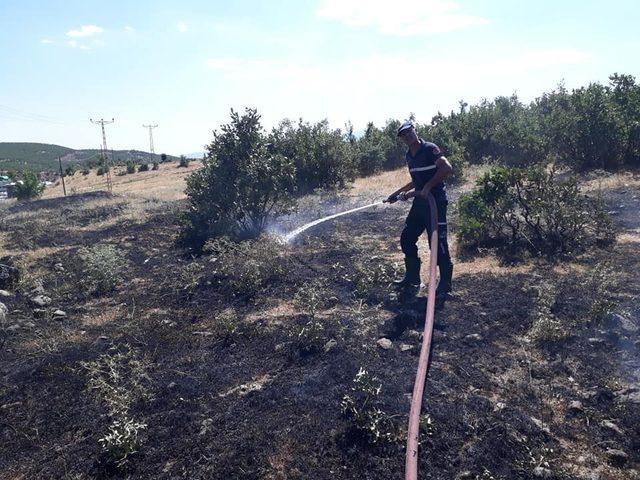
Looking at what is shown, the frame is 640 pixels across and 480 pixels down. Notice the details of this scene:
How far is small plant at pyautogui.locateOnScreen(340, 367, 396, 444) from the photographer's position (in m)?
3.09

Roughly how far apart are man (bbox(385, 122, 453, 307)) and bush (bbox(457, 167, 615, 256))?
5.85 ft

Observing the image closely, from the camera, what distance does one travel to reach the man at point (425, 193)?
5.01 m

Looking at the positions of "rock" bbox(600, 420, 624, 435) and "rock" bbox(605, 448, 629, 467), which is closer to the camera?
"rock" bbox(605, 448, 629, 467)

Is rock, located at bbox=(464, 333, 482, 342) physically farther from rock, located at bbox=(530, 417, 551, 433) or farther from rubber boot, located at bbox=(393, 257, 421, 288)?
rubber boot, located at bbox=(393, 257, 421, 288)

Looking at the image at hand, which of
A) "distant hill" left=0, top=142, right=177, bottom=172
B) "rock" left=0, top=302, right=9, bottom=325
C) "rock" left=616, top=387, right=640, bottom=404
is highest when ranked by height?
"distant hill" left=0, top=142, right=177, bottom=172

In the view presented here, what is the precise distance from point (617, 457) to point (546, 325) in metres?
1.51

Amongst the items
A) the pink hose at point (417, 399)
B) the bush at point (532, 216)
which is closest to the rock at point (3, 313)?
the pink hose at point (417, 399)

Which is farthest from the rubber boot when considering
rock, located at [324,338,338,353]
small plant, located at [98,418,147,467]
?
small plant, located at [98,418,147,467]

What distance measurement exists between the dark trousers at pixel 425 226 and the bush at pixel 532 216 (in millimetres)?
1757

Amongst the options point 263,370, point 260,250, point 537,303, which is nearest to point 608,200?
point 537,303

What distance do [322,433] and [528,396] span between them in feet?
4.92

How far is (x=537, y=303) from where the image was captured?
15.9 feet

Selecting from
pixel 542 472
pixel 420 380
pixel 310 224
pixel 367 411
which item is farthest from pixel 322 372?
pixel 310 224

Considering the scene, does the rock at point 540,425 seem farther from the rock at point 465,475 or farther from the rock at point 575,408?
the rock at point 465,475
